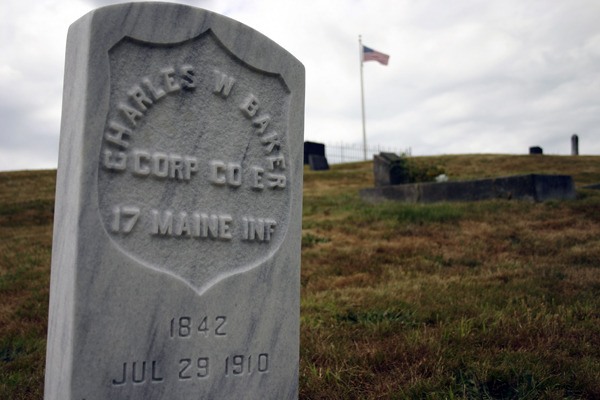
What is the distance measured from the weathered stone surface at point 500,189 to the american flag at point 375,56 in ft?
67.5

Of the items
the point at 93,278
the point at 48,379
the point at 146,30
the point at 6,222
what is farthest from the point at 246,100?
the point at 6,222

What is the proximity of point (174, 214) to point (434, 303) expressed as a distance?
9.97ft

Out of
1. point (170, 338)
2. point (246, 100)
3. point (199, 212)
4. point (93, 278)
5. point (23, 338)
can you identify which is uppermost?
point (246, 100)

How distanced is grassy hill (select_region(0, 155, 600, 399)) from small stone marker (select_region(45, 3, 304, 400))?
0.86 m

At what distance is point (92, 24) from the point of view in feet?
8.71

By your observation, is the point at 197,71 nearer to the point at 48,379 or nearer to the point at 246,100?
the point at 246,100

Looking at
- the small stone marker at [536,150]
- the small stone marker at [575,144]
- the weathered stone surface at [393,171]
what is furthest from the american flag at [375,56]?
the weathered stone surface at [393,171]

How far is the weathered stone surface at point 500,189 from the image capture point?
35.0ft

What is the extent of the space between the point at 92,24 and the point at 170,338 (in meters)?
1.51

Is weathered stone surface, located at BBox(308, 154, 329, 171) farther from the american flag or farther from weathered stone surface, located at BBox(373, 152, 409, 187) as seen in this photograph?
Answer: weathered stone surface, located at BBox(373, 152, 409, 187)

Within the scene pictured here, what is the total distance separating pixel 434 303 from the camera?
5.14 metres

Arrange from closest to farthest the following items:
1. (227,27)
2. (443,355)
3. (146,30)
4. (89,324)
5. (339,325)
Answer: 1. (89,324)
2. (146,30)
3. (227,27)
4. (443,355)
5. (339,325)

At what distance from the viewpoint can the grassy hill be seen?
356 cm

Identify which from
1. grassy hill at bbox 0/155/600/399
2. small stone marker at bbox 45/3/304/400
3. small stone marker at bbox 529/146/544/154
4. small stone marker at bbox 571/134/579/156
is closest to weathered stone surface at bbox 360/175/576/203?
grassy hill at bbox 0/155/600/399
